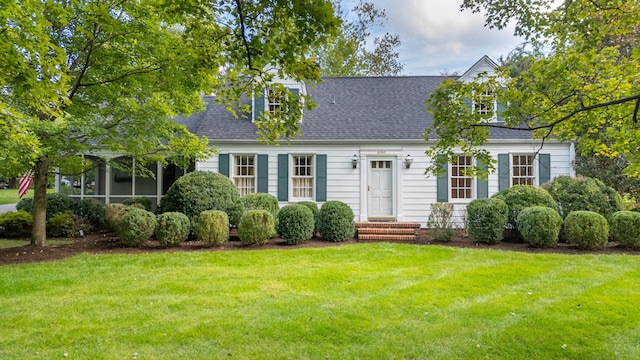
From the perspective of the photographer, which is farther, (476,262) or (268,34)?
(476,262)

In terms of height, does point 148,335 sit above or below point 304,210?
Result: below

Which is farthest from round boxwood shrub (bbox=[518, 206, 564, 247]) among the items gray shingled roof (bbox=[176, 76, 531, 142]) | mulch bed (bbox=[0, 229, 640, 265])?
gray shingled roof (bbox=[176, 76, 531, 142])

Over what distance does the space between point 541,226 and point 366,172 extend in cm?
513

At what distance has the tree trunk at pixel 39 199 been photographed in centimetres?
798

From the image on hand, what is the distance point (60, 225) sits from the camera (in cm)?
986

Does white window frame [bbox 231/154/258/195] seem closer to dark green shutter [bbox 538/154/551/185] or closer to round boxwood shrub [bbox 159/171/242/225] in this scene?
round boxwood shrub [bbox 159/171/242/225]

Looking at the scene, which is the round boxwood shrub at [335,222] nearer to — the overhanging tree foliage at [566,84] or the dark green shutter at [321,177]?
the dark green shutter at [321,177]

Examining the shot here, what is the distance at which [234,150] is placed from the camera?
1160 centimetres

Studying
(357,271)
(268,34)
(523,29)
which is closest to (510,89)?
(523,29)

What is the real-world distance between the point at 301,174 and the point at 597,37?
8.82 meters

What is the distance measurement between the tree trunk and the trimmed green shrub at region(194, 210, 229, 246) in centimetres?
353

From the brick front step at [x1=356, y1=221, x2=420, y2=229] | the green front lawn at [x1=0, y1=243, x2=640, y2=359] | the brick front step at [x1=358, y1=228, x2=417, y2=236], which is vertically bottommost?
the green front lawn at [x1=0, y1=243, x2=640, y2=359]

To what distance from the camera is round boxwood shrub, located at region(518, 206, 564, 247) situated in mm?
8016

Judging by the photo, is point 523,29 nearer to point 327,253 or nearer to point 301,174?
point 327,253
